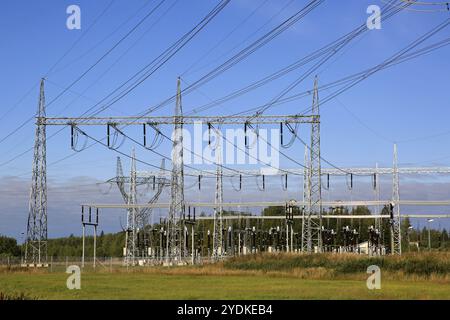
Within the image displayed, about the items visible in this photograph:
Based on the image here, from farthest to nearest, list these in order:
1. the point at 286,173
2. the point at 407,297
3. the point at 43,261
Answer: the point at 286,173
the point at 43,261
the point at 407,297

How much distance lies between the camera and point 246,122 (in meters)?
52.4

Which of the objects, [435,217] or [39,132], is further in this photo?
[435,217]

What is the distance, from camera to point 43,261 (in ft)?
210

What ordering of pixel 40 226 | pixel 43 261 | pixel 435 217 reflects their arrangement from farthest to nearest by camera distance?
pixel 435 217 < pixel 43 261 < pixel 40 226

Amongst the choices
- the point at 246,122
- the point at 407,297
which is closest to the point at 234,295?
the point at 407,297
